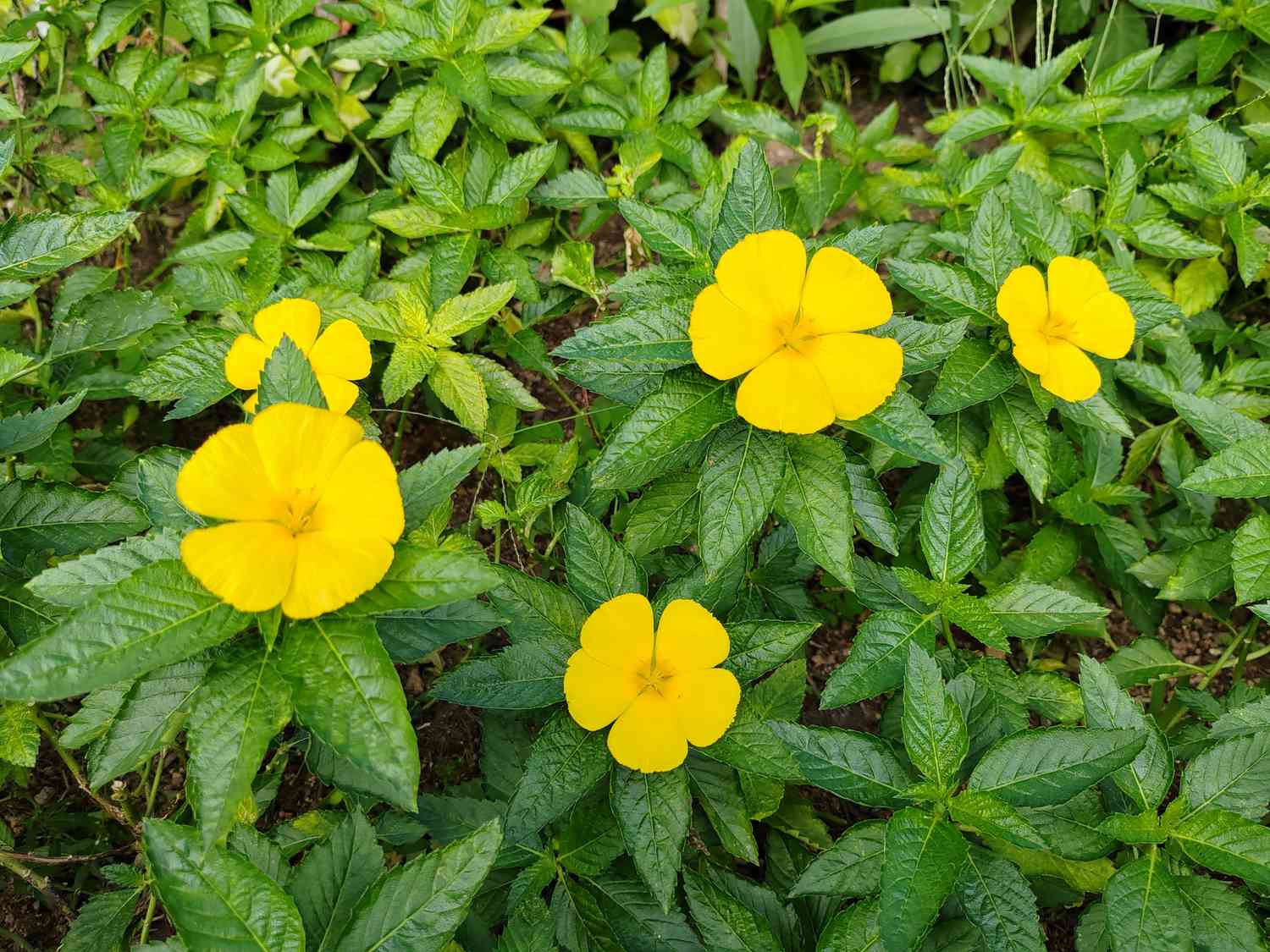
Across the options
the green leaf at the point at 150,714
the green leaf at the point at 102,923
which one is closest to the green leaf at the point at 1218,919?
the green leaf at the point at 150,714

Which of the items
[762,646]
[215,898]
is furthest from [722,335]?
[215,898]

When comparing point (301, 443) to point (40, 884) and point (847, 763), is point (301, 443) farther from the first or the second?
point (40, 884)

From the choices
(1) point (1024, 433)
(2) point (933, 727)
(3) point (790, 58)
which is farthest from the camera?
(3) point (790, 58)

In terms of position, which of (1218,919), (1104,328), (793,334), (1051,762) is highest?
(793,334)

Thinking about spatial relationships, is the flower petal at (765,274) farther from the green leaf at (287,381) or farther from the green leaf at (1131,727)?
the green leaf at (1131,727)

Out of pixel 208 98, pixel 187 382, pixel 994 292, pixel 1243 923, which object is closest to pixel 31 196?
pixel 208 98

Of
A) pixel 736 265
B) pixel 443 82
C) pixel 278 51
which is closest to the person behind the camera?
pixel 736 265

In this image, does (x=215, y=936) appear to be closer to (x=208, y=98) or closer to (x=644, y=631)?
(x=644, y=631)
